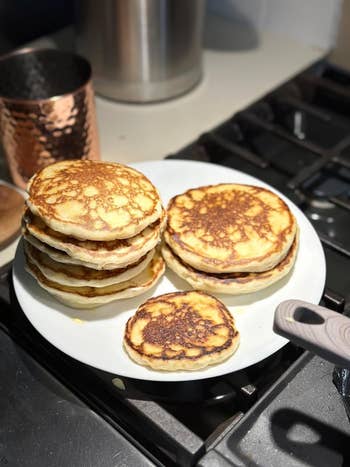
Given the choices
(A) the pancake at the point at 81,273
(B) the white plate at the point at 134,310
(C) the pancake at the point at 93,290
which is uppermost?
(A) the pancake at the point at 81,273

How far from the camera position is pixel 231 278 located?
0.83 metres

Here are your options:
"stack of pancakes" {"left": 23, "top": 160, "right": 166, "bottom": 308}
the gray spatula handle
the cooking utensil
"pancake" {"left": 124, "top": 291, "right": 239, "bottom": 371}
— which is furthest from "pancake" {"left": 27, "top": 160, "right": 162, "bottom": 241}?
the cooking utensil

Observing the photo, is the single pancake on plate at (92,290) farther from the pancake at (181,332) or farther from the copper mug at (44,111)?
the copper mug at (44,111)

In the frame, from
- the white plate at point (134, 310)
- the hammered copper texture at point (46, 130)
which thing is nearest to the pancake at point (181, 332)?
the white plate at point (134, 310)

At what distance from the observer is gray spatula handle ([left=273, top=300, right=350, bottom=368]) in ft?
2.08

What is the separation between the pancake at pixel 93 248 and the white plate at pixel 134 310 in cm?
9

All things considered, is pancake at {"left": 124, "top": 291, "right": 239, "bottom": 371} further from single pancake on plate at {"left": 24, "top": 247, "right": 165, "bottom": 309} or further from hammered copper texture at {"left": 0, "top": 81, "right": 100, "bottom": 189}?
hammered copper texture at {"left": 0, "top": 81, "right": 100, "bottom": 189}

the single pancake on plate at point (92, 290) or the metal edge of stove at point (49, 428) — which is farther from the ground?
the single pancake on plate at point (92, 290)

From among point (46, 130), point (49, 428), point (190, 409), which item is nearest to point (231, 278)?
point (190, 409)

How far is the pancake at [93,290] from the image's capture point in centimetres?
81

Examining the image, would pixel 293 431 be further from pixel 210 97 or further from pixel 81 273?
pixel 210 97

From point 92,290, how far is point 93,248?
0.25ft

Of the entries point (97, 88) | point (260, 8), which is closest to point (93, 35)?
point (97, 88)

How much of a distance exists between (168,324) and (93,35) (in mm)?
723
